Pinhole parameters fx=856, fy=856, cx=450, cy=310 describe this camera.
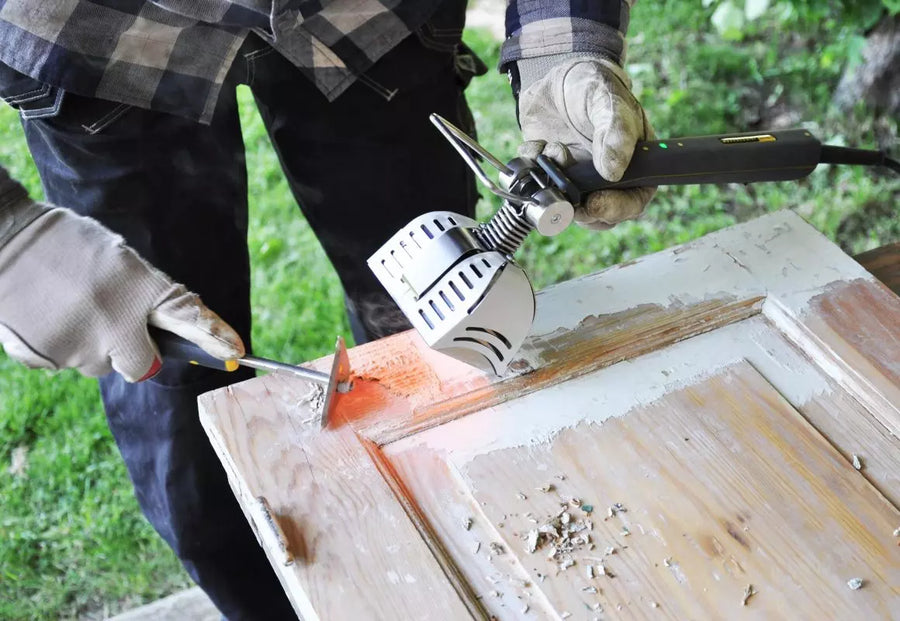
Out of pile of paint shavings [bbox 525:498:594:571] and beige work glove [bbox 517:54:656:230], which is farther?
beige work glove [bbox 517:54:656:230]

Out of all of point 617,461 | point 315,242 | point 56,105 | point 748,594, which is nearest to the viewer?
point 748,594

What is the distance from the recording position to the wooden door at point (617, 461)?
1068 mm

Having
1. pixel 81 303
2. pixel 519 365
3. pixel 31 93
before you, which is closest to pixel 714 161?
pixel 519 365

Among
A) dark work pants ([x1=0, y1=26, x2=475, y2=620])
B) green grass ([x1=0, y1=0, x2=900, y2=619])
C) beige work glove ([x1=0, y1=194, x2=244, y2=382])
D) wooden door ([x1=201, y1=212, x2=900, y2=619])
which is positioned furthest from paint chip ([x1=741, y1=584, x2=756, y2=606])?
green grass ([x1=0, y1=0, x2=900, y2=619])

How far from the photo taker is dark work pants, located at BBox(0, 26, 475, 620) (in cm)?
152

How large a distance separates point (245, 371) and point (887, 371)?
1188 mm

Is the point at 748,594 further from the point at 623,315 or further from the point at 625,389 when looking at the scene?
the point at 623,315

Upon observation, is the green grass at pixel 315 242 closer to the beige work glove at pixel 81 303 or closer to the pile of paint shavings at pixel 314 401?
the beige work glove at pixel 81 303

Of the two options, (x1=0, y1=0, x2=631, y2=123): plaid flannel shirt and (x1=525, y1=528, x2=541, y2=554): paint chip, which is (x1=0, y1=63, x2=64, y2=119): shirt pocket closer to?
(x1=0, y1=0, x2=631, y2=123): plaid flannel shirt

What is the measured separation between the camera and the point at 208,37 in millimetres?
1518

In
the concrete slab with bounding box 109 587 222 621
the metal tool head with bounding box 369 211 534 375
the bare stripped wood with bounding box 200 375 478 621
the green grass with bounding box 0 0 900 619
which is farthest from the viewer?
the green grass with bounding box 0 0 900 619

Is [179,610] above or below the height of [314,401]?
below

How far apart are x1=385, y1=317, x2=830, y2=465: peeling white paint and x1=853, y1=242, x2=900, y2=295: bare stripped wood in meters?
0.31

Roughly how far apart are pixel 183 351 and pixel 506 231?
55 centimetres
